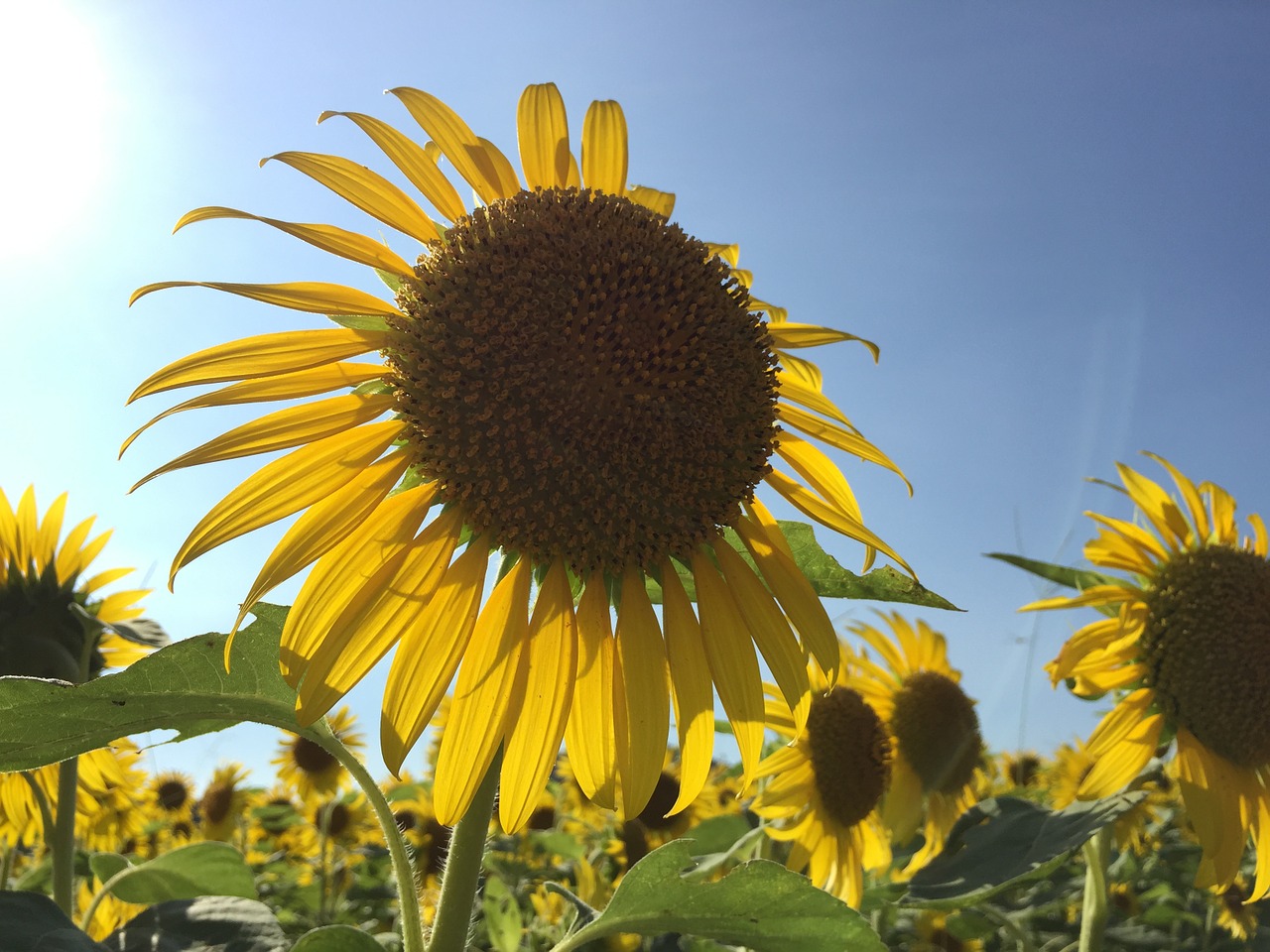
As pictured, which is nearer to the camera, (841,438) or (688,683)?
(688,683)

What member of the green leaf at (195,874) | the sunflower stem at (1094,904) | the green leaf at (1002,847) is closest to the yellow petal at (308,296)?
the green leaf at (195,874)

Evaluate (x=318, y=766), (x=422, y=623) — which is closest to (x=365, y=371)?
(x=422, y=623)

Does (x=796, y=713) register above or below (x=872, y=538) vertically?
below

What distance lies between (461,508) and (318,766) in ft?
20.7

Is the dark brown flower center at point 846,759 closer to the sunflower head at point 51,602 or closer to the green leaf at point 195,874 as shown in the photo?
the green leaf at point 195,874

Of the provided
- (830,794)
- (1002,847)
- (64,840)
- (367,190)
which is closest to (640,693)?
(367,190)

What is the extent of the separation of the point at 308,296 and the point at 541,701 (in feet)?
2.76

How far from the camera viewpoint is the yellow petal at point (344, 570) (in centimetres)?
148

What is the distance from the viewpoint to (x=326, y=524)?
158cm

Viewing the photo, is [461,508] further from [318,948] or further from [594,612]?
[318,948]

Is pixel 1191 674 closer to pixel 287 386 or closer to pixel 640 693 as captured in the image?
pixel 640 693

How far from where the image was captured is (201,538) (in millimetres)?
1506

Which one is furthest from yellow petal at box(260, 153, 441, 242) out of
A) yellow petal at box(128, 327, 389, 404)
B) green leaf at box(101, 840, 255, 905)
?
green leaf at box(101, 840, 255, 905)

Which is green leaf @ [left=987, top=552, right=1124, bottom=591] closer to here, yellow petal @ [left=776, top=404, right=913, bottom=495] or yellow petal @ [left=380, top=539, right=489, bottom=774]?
yellow petal @ [left=776, top=404, right=913, bottom=495]
